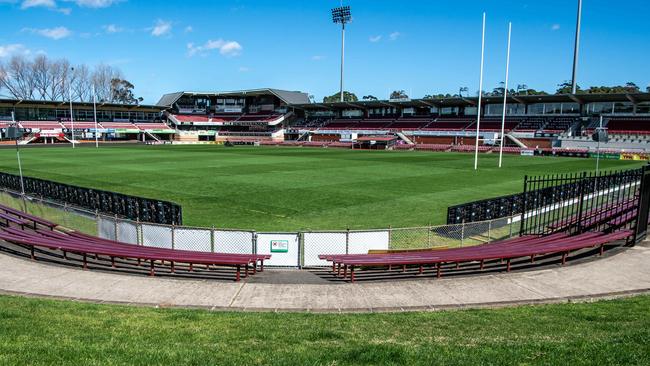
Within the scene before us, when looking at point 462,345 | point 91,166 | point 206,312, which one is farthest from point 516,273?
point 91,166

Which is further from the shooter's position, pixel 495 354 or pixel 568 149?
pixel 568 149

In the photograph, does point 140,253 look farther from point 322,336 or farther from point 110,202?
point 110,202

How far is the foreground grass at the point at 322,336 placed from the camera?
5527 mm

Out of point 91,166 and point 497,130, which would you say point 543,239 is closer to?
point 91,166

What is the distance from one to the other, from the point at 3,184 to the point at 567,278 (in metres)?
32.6

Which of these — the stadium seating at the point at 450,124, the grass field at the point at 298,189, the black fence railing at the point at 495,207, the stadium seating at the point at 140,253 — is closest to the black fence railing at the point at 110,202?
the grass field at the point at 298,189

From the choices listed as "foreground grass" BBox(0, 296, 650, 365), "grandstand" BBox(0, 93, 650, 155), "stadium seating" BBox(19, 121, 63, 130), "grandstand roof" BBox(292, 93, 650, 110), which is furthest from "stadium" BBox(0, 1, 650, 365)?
"stadium seating" BBox(19, 121, 63, 130)

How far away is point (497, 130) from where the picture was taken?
80125 mm

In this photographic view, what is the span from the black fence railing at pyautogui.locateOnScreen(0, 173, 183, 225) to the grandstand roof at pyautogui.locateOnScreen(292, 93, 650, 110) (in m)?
73.2

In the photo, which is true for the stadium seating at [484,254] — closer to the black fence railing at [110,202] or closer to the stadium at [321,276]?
the stadium at [321,276]

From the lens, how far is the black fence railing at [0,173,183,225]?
1697 centimetres

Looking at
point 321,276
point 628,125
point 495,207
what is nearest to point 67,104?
point 495,207

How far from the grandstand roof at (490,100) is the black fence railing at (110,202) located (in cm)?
7320

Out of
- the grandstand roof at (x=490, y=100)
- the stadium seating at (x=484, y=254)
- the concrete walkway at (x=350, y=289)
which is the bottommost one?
the concrete walkway at (x=350, y=289)
